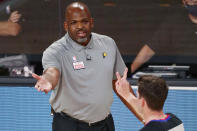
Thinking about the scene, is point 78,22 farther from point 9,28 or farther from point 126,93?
point 9,28

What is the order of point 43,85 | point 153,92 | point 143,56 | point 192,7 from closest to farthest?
1. point 153,92
2. point 43,85
3. point 192,7
4. point 143,56

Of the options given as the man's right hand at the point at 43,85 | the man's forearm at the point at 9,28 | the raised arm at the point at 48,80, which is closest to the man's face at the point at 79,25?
the raised arm at the point at 48,80

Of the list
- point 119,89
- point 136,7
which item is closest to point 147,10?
point 136,7

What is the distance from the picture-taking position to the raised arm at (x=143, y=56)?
573 centimetres

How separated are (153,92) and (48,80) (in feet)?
2.57

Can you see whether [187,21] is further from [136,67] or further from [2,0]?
[2,0]

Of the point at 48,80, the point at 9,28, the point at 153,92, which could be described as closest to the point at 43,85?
the point at 48,80

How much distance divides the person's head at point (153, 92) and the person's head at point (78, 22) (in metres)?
0.78

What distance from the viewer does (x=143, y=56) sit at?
573cm

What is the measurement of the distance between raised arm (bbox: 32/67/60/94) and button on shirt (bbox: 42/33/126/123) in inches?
2.9

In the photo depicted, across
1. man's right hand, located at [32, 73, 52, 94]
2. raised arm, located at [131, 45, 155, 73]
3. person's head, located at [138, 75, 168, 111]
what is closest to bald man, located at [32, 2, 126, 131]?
man's right hand, located at [32, 73, 52, 94]

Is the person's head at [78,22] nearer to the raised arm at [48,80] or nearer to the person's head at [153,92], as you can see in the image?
the raised arm at [48,80]

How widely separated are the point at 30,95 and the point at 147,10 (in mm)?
1621

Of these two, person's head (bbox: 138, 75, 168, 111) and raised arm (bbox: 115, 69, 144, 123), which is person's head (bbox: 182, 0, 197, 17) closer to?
raised arm (bbox: 115, 69, 144, 123)
